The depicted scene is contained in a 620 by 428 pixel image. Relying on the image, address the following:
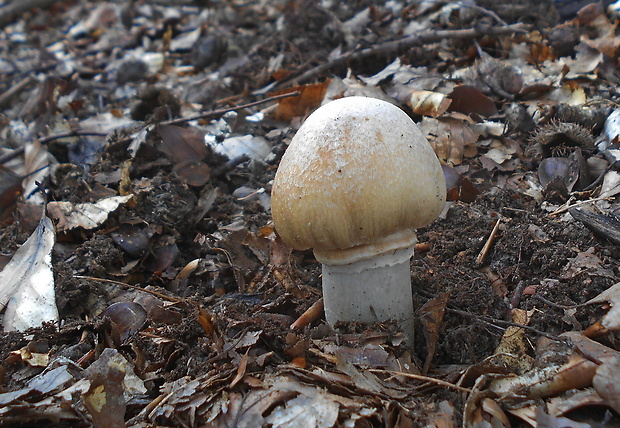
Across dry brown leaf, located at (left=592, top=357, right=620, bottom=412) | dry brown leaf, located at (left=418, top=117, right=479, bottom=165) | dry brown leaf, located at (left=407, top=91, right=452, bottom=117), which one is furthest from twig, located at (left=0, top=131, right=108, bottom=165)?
dry brown leaf, located at (left=592, top=357, right=620, bottom=412)

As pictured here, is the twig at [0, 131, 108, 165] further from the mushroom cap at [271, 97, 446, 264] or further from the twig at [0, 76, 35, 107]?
the mushroom cap at [271, 97, 446, 264]

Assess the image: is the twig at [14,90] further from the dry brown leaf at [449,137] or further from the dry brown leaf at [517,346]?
the dry brown leaf at [517,346]

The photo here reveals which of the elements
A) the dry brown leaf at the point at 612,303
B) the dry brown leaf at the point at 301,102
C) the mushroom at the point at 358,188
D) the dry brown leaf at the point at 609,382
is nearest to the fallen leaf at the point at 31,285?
the mushroom at the point at 358,188

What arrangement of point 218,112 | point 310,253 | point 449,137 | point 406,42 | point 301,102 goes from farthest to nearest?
point 406,42 < point 301,102 < point 218,112 < point 449,137 < point 310,253

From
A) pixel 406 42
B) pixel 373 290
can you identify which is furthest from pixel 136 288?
pixel 406 42

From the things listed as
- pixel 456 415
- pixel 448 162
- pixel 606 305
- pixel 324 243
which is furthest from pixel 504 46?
pixel 456 415

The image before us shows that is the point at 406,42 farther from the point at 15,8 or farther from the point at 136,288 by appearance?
the point at 15,8
